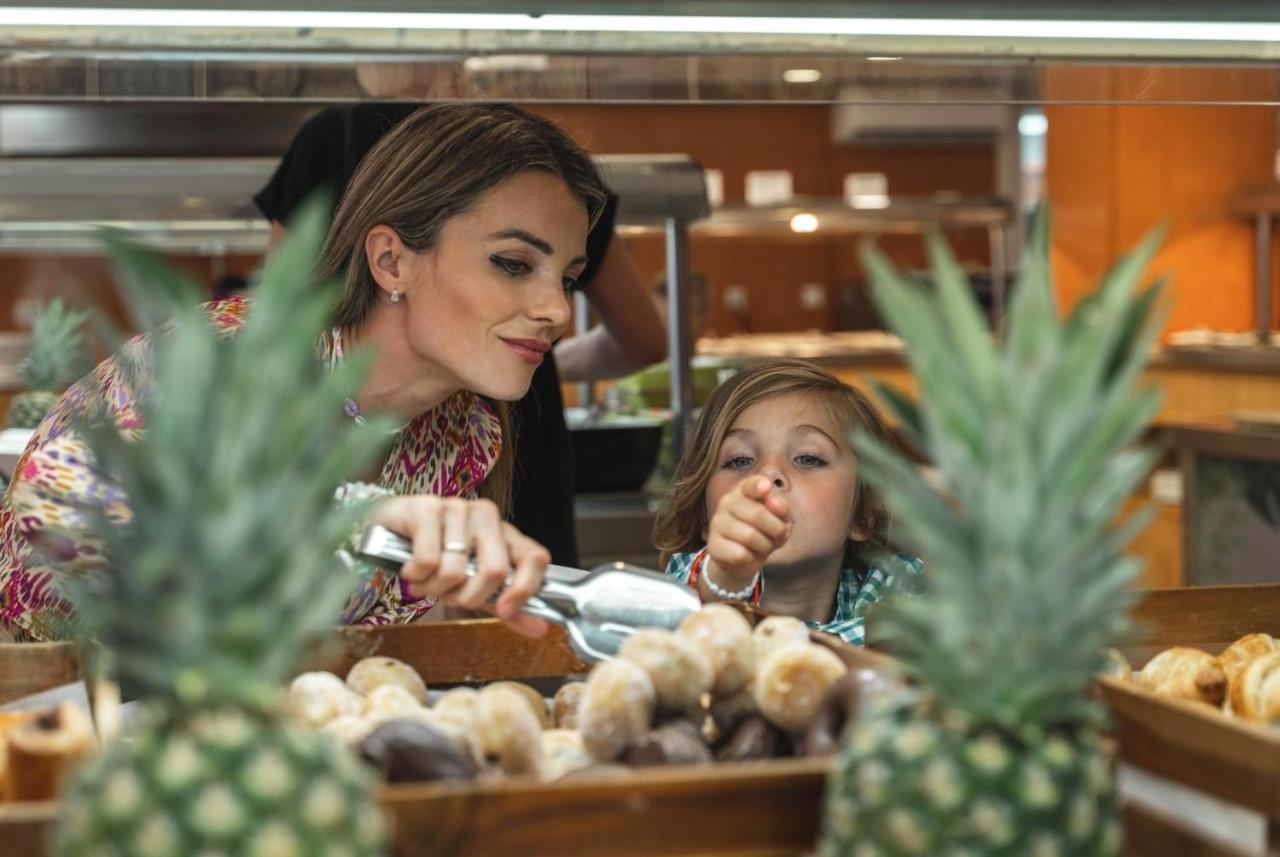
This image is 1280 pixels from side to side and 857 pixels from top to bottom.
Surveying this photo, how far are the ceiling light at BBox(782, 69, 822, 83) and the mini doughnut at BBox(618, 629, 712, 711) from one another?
738mm

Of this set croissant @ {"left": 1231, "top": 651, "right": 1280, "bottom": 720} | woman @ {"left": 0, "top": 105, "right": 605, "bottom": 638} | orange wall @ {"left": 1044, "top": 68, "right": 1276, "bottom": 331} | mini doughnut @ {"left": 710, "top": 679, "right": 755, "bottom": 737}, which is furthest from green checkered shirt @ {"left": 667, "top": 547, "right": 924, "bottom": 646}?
orange wall @ {"left": 1044, "top": 68, "right": 1276, "bottom": 331}

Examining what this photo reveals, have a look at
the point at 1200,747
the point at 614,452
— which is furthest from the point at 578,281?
the point at 1200,747

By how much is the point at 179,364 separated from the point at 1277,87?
1348 mm

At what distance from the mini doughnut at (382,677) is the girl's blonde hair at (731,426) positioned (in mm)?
908

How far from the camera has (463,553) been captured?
3.88ft

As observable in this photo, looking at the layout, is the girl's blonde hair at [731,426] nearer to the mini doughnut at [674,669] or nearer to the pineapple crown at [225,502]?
the mini doughnut at [674,669]

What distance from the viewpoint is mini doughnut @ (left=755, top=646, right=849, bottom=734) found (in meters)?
1.02

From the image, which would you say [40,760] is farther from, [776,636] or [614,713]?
[776,636]

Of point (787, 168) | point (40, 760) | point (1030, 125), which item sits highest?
point (1030, 125)

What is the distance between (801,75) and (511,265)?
1.51 ft

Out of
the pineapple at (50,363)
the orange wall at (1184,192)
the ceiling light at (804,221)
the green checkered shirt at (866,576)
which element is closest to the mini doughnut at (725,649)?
the green checkered shirt at (866,576)

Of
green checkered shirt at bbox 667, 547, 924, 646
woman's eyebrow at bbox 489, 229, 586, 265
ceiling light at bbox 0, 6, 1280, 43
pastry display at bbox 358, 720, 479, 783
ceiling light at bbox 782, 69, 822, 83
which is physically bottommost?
green checkered shirt at bbox 667, 547, 924, 646

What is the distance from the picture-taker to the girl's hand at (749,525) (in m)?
1.51

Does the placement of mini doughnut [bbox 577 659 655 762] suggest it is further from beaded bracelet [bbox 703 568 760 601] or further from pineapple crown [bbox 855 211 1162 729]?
beaded bracelet [bbox 703 568 760 601]
